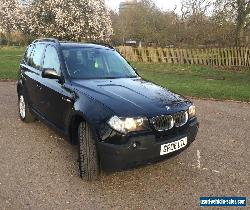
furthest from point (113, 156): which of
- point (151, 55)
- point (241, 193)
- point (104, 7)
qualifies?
point (104, 7)

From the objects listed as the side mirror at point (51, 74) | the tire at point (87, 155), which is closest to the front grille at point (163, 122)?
the tire at point (87, 155)

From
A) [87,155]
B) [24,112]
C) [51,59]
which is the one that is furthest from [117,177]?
[24,112]

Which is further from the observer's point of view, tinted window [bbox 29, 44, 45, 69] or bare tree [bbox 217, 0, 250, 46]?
bare tree [bbox 217, 0, 250, 46]

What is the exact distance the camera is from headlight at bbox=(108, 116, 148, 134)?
11.4 ft

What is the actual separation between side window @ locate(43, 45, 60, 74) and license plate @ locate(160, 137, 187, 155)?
2028mm

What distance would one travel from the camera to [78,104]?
13.0 ft

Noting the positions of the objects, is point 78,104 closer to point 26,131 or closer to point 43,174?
point 43,174

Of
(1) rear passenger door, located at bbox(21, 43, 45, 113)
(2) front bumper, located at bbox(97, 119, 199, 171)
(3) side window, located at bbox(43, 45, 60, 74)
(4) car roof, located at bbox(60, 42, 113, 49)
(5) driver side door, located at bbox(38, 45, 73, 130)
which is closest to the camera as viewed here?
(2) front bumper, located at bbox(97, 119, 199, 171)

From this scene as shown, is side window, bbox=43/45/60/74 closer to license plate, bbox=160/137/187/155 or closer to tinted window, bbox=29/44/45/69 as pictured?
tinted window, bbox=29/44/45/69

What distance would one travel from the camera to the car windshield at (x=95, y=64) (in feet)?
15.3

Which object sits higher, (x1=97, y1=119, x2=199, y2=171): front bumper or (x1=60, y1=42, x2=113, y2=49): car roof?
(x1=60, y1=42, x2=113, y2=49): car roof

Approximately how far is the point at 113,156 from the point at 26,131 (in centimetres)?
310

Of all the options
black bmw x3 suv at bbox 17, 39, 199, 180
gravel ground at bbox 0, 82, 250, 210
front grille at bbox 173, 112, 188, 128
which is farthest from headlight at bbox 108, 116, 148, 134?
gravel ground at bbox 0, 82, 250, 210

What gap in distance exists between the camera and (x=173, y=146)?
381 cm
